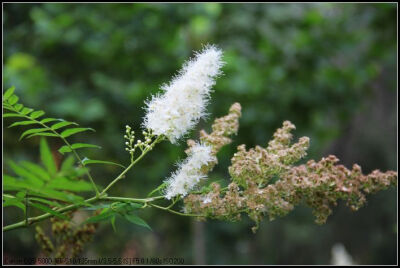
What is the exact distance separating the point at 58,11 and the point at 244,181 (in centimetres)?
418

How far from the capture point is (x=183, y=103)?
1389 millimetres

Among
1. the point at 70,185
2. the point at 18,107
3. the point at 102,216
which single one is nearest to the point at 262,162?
the point at 102,216

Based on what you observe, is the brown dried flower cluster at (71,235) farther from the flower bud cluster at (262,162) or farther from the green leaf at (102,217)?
the flower bud cluster at (262,162)

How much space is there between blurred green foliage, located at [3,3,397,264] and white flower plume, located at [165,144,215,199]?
3249 mm

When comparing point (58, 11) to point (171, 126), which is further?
point (58, 11)

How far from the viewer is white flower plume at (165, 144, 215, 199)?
1410 millimetres

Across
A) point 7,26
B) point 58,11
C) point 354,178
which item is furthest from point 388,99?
point 354,178

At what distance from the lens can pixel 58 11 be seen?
500 centimetres

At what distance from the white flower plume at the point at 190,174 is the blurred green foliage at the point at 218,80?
10.7ft

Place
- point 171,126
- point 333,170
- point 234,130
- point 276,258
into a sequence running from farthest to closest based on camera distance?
point 276,258 → point 234,130 → point 333,170 → point 171,126

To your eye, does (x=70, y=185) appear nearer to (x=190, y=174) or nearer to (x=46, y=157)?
(x=46, y=157)

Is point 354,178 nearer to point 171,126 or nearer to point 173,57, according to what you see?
point 171,126

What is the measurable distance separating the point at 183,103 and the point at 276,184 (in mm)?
391

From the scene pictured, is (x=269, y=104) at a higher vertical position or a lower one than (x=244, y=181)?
higher
